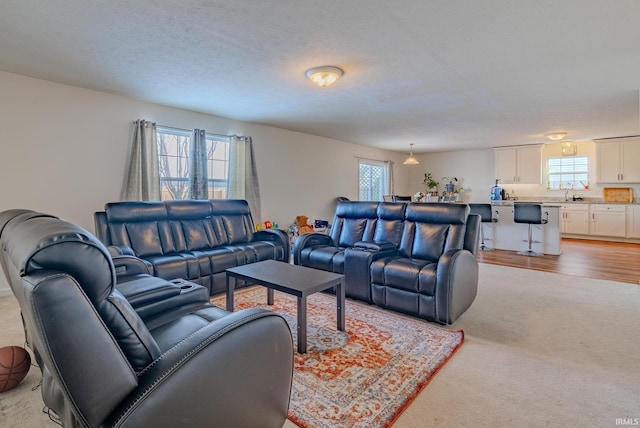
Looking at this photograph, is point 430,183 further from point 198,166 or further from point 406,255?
point 198,166

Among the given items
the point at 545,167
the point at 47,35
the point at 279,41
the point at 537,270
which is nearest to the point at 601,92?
the point at 537,270

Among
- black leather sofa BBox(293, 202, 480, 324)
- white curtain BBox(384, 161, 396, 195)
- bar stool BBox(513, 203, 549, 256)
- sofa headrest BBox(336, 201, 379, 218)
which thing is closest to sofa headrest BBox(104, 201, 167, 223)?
black leather sofa BBox(293, 202, 480, 324)

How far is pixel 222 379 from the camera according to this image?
1.11 m

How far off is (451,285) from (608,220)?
7.16 metres

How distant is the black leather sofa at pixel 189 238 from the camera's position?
341cm

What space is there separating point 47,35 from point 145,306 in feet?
8.09

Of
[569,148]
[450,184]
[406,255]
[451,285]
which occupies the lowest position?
[451,285]

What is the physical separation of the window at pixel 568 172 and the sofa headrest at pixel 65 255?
10.0 metres

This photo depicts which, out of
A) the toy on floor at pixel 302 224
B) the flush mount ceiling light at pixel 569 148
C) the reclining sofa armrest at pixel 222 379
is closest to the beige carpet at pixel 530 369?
the reclining sofa armrest at pixel 222 379

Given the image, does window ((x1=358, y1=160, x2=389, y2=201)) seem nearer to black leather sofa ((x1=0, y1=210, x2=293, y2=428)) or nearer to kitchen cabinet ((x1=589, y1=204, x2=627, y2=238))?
kitchen cabinet ((x1=589, y1=204, x2=627, y2=238))

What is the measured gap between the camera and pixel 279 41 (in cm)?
269

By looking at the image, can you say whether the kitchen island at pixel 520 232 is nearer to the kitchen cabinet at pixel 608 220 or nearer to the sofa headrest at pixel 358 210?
the kitchen cabinet at pixel 608 220

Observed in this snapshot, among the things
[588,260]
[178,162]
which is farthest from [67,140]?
[588,260]

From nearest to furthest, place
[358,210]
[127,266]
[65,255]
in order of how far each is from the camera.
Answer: [65,255] → [127,266] → [358,210]
